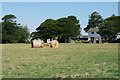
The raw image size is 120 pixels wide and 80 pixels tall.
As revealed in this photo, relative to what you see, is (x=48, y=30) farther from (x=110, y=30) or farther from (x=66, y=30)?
(x=110, y=30)

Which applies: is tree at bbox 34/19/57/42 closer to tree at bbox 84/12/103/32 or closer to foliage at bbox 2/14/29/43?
foliage at bbox 2/14/29/43

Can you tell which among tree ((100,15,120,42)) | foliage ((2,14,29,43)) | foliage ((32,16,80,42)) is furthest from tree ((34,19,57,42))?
tree ((100,15,120,42))

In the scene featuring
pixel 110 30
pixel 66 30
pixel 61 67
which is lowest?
pixel 61 67

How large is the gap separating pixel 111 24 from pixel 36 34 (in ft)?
113

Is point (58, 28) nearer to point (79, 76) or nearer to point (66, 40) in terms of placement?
point (66, 40)

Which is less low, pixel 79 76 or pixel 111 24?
pixel 111 24

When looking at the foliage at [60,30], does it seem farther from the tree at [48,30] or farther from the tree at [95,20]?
the tree at [95,20]

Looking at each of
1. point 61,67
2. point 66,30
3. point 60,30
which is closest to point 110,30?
point 66,30

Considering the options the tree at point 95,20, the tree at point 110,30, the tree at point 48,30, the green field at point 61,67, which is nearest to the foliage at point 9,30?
the tree at point 48,30

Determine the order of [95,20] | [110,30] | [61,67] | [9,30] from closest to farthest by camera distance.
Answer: [61,67], [110,30], [9,30], [95,20]

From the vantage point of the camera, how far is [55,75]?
27.9 ft

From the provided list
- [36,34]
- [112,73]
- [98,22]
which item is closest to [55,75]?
[112,73]

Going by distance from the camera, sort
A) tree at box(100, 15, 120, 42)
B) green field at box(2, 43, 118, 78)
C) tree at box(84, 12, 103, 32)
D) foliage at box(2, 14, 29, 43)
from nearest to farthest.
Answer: green field at box(2, 43, 118, 78)
tree at box(100, 15, 120, 42)
foliage at box(2, 14, 29, 43)
tree at box(84, 12, 103, 32)

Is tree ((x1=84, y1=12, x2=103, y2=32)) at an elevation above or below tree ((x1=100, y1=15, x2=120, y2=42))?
above
